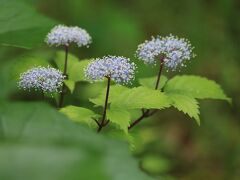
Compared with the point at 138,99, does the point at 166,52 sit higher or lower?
higher

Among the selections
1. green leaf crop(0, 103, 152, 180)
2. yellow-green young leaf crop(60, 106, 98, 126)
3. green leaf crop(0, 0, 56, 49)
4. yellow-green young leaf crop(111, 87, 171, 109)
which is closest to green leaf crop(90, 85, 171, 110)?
yellow-green young leaf crop(111, 87, 171, 109)

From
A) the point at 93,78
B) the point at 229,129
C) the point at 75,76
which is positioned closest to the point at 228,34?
the point at 229,129

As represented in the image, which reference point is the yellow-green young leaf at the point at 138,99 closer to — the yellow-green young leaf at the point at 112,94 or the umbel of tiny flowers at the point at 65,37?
the yellow-green young leaf at the point at 112,94

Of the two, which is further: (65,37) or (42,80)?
(65,37)

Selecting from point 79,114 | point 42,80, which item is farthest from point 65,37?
point 79,114

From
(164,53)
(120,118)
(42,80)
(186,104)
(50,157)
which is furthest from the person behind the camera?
(164,53)

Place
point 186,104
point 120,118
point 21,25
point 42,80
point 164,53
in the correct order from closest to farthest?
point 120,118, point 42,80, point 186,104, point 164,53, point 21,25

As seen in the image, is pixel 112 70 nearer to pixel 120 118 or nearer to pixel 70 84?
pixel 120 118
